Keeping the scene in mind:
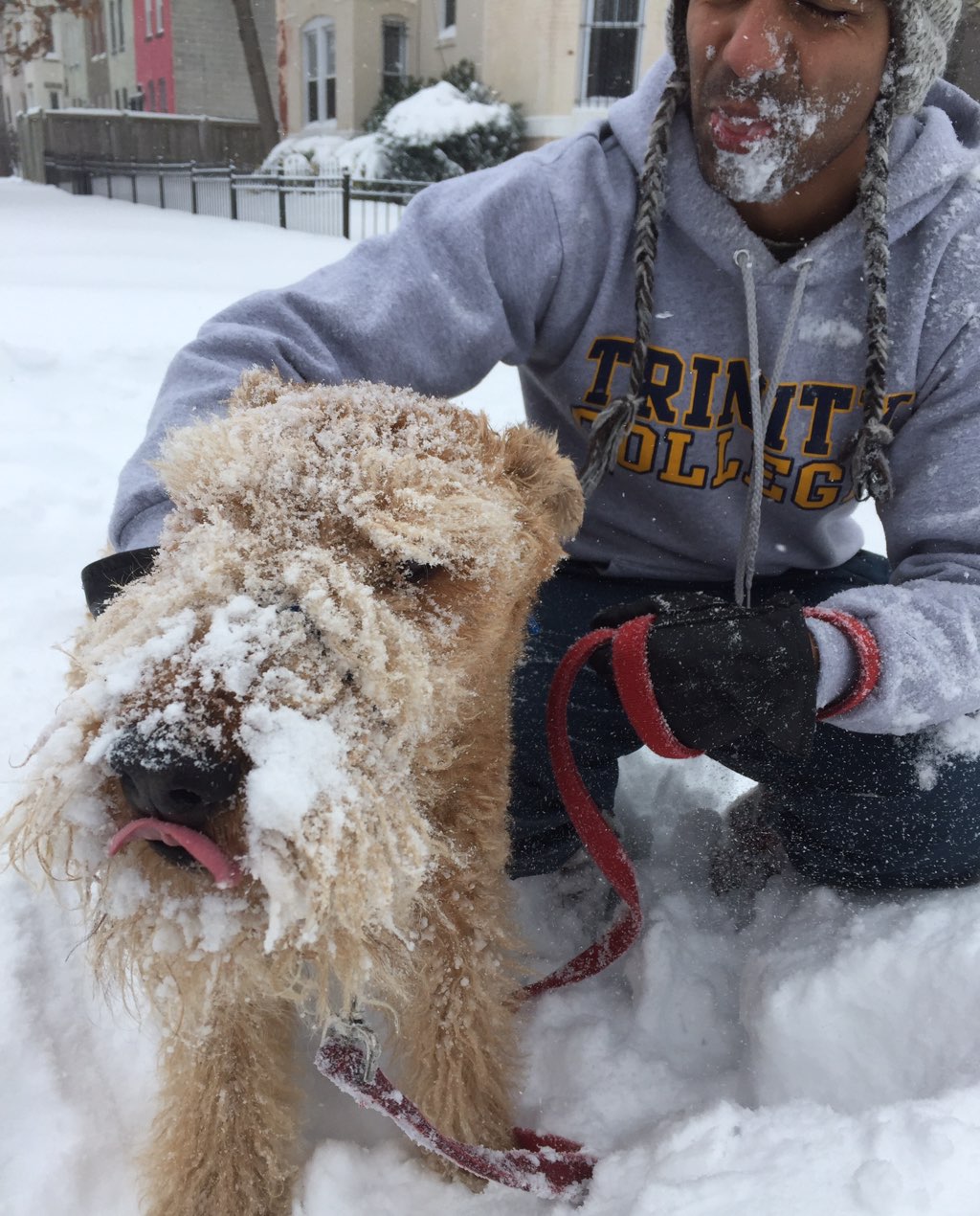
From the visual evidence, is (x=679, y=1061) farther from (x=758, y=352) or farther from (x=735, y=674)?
(x=758, y=352)

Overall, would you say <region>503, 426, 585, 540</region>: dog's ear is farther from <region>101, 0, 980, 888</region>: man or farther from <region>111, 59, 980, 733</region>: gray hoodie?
<region>111, 59, 980, 733</region>: gray hoodie

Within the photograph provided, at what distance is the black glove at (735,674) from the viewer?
141 centimetres

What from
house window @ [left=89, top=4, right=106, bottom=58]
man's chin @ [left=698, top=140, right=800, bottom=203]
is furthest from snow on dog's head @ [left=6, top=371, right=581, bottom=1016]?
house window @ [left=89, top=4, right=106, bottom=58]

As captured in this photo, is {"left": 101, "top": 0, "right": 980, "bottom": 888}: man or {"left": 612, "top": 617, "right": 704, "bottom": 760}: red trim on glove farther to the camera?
{"left": 101, "top": 0, "right": 980, "bottom": 888}: man

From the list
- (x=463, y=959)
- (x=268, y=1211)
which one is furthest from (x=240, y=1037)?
(x=463, y=959)

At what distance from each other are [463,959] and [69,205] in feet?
55.8

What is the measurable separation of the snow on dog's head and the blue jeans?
1.73ft

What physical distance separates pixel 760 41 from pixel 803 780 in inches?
59.4

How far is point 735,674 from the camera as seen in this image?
142 centimetres

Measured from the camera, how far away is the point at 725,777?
8.00 ft

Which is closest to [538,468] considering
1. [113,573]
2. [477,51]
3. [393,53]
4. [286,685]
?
[286,685]

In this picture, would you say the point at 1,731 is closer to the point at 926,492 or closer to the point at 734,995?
the point at 734,995

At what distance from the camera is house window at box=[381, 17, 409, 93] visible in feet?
55.7

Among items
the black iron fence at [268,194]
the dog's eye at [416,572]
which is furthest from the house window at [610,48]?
the dog's eye at [416,572]
